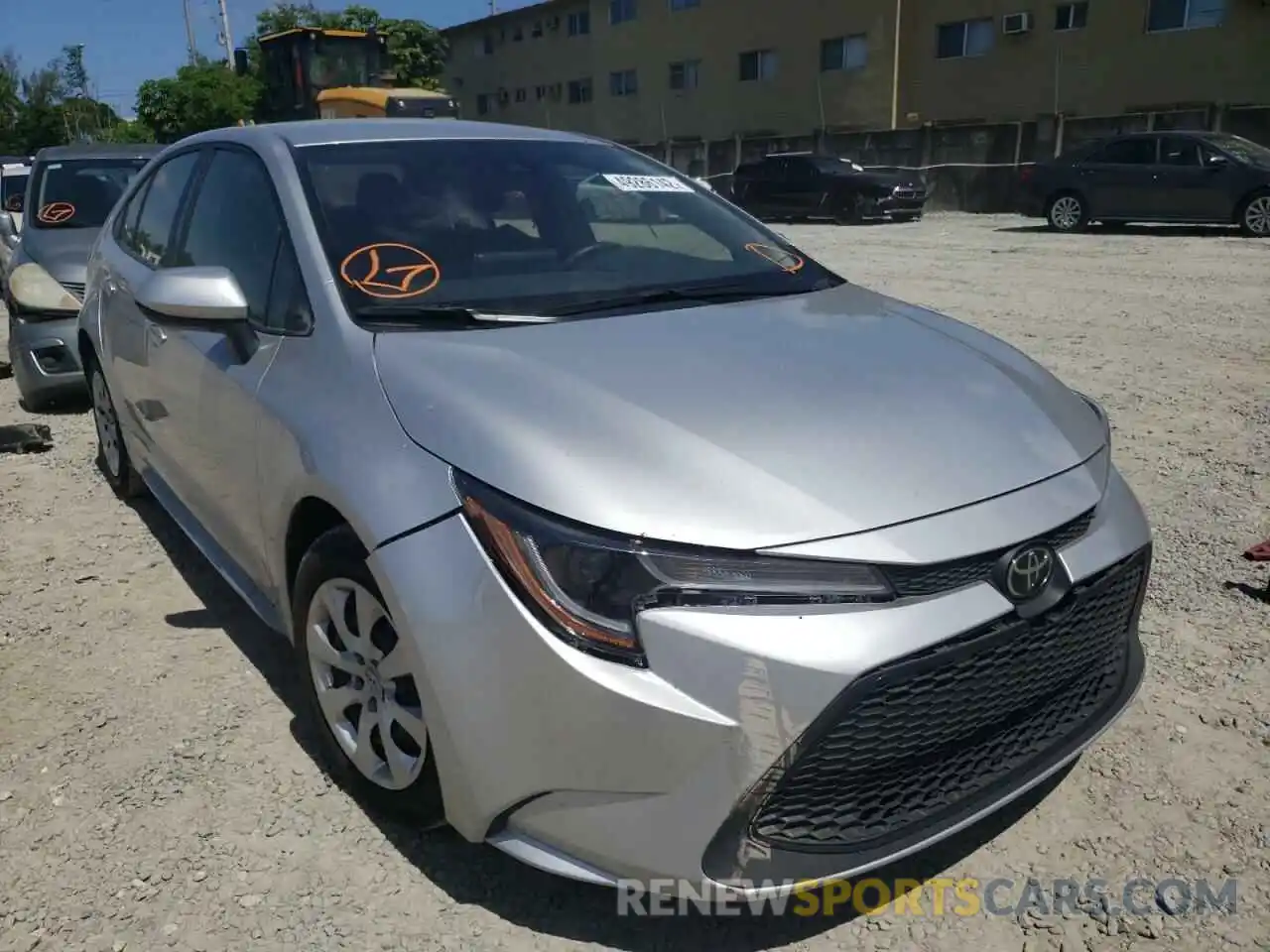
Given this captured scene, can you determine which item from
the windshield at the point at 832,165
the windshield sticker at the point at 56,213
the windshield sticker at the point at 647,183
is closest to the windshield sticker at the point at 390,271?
the windshield sticker at the point at 647,183

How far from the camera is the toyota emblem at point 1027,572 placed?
78.4 inches

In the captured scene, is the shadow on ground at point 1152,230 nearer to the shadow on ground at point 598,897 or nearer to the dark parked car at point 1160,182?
the dark parked car at point 1160,182

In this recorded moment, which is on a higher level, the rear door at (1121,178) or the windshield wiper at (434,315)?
the windshield wiper at (434,315)

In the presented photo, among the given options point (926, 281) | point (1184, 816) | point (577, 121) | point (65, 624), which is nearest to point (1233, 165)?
point (926, 281)

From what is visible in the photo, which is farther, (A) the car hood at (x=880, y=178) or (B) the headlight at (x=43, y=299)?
(A) the car hood at (x=880, y=178)

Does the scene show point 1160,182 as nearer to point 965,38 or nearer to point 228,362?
point 965,38

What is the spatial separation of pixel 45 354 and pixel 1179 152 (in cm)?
1576

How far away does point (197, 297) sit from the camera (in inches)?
107

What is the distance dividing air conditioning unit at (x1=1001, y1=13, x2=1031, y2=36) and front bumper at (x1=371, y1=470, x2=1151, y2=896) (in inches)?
1098

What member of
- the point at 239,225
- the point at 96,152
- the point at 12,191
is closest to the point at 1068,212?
the point at 96,152

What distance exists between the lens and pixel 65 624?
3646mm

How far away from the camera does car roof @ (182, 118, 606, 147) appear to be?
320 cm

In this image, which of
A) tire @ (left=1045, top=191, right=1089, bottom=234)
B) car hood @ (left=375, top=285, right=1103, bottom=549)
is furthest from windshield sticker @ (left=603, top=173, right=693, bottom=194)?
tire @ (left=1045, top=191, right=1089, bottom=234)

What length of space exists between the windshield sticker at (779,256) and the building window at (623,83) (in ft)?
123
